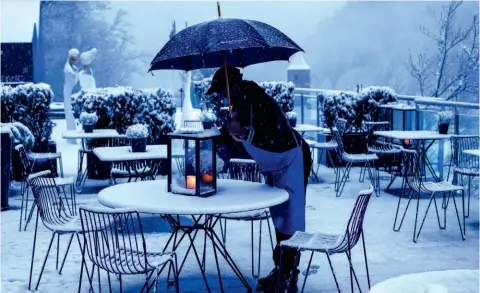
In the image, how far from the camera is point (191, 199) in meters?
3.76

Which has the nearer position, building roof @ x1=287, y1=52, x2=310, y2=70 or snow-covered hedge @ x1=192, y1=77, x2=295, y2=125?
snow-covered hedge @ x1=192, y1=77, x2=295, y2=125

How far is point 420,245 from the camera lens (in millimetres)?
5715

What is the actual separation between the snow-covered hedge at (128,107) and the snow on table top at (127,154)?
220 centimetres

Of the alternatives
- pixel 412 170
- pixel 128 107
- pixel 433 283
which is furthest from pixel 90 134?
pixel 433 283

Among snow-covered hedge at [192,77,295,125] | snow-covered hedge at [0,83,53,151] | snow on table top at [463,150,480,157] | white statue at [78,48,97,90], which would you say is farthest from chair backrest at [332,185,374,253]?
white statue at [78,48,97,90]

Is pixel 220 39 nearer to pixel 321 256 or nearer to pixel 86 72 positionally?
pixel 321 256

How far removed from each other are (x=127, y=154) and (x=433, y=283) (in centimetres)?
506

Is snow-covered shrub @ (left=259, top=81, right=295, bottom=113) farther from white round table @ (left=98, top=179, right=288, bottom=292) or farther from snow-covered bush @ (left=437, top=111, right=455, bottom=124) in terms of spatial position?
white round table @ (left=98, top=179, right=288, bottom=292)

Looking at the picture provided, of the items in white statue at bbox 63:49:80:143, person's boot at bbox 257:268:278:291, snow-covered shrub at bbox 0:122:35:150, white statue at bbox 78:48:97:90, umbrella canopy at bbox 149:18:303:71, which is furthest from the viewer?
white statue at bbox 63:49:80:143

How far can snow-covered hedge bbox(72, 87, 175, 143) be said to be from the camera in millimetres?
9164

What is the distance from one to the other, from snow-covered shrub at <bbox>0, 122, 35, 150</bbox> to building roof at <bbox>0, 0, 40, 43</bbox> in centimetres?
550

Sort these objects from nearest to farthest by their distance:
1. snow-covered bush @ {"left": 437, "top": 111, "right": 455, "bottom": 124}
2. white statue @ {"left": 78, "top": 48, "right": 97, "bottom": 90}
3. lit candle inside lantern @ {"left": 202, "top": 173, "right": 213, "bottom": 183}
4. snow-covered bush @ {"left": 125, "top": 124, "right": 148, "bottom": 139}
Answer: lit candle inside lantern @ {"left": 202, "top": 173, "right": 213, "bottom": 183}
snow-covered bush @ {"left": 125, "top": 124, "right": 148, "bottom": 139}
snow-covered bush @ {"left": 437, "top": 111, "right": 455, "bottom": 124}
white statue @ {"left": 78, "top": 48, "right": 97, "bottom": 90}

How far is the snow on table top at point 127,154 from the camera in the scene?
248 inches

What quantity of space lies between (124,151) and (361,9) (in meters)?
38.4
